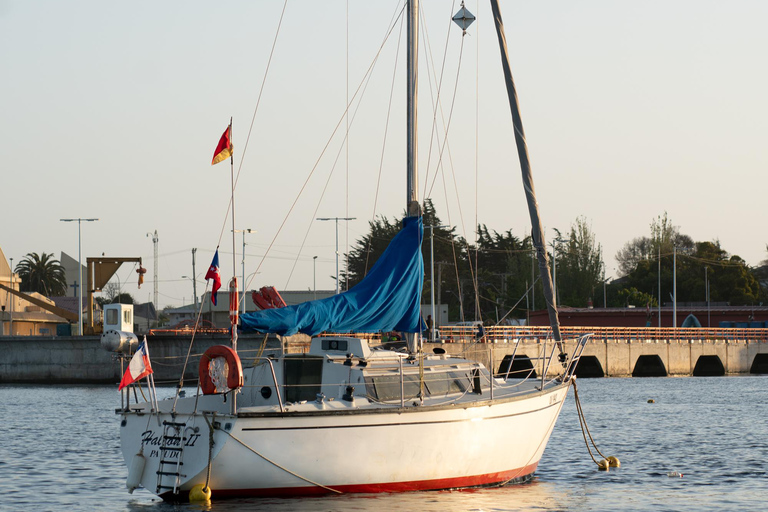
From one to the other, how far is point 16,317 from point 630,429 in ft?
256

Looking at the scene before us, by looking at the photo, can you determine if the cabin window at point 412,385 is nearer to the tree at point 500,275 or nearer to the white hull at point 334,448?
the white hull at point 334,448

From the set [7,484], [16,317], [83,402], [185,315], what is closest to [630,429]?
[7,484]

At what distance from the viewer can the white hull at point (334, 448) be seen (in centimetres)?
1883

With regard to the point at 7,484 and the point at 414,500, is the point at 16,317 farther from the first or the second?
the point at 414,500

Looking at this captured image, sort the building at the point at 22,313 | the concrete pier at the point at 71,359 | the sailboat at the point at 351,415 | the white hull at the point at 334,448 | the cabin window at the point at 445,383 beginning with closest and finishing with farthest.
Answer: the white hull at the point at 334,448, the sailboat at the point at 351,415, the cabin window at the point at 445,383, the concrete pier at the point at 71,359, the building at the point at 22,313

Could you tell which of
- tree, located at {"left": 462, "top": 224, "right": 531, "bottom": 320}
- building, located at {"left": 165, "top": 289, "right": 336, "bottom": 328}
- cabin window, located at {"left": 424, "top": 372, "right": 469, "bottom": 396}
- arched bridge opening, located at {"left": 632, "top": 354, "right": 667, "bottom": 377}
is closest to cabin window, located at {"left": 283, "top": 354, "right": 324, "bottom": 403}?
cabin window, located at {"left": 424, "top": 372, "right": 469, "bottom": 396}

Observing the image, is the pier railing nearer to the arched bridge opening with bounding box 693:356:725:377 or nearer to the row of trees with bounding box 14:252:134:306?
the arched bridge opening with bounding box 693:356:725:377

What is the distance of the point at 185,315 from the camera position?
147m

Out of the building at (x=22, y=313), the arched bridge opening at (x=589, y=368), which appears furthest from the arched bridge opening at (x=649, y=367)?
the building at (x=22, y=313)

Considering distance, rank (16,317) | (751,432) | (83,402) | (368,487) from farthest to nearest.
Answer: (16,317) → (83,402) → (751,432) → (368,487)

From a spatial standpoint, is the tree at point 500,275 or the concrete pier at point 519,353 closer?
the concrete pier at point 519,353

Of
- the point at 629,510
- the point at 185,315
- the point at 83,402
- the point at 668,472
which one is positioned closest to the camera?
the point at 629,510

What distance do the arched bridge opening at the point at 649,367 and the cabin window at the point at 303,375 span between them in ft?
234

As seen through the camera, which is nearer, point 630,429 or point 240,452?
point 240,452
